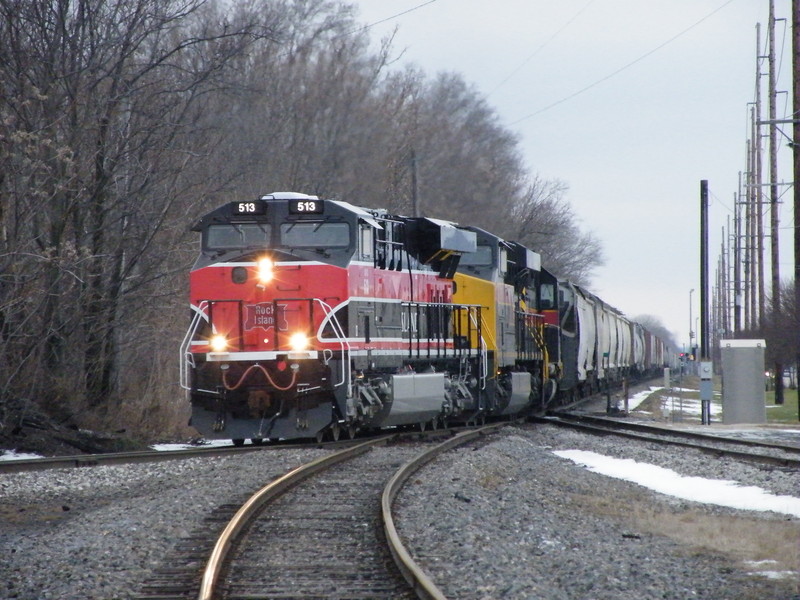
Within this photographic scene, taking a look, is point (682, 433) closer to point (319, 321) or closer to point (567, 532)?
point (319, 321)

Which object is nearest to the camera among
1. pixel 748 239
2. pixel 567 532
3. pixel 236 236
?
pixel 567 532

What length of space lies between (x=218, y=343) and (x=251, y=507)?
657 cm

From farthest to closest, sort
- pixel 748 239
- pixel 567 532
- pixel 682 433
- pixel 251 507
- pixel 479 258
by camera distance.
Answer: pixel 748 239
pixel 479 258
pixel 682 433
pixel 251 507
pixel 567 532

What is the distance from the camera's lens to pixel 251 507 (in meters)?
9.38

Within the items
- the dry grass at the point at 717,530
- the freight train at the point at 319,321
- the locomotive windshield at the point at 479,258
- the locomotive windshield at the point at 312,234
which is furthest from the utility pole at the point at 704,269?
the dry grass at the point at 717,530

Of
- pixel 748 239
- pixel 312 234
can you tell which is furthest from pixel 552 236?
pixel 312 234

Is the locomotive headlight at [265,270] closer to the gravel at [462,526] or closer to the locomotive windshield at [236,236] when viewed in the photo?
the locomotive windshield at [236,236]

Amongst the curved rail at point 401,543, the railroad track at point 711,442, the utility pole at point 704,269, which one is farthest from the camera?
the utility pole at point 704,269

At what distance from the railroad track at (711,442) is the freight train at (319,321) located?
3.61 meters

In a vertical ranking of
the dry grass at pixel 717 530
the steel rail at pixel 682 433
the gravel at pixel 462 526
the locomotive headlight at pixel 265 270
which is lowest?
the steel rail at pixel 682 433

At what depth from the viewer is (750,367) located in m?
26.3

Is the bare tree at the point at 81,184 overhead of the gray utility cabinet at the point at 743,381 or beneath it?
overhead

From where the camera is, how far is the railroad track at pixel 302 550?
6527 mm

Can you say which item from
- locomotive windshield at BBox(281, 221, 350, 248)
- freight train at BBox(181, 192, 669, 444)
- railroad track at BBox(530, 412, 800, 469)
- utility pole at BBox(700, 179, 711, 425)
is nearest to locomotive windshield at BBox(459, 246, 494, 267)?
freight train at BBox(181, 192, 669, 444)
